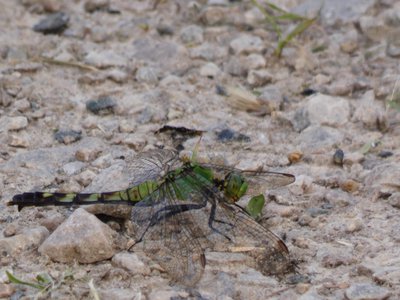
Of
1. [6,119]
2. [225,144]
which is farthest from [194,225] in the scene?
[6,119]

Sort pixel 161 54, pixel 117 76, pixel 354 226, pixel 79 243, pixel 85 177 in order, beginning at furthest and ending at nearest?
pixel 161 54 < pixel 117 76 < pixel 85 177 < pixel 354 226 < pixel 79 243

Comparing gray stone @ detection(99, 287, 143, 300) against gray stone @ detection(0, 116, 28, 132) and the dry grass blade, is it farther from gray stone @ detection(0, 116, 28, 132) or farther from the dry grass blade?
the dry grass blade

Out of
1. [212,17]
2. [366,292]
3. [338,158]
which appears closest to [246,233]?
[366,292]

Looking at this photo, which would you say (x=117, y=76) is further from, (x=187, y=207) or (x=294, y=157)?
(x=187, y=207)

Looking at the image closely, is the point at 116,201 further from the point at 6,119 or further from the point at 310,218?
the point at 6,119

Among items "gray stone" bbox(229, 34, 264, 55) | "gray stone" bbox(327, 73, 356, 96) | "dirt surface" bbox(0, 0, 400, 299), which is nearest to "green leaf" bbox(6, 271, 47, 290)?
"dirt surface" bbox(0, 0, 400, 299)

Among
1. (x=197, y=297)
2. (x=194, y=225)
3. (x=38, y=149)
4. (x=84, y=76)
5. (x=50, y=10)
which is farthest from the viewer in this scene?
(x=50, y=10)
